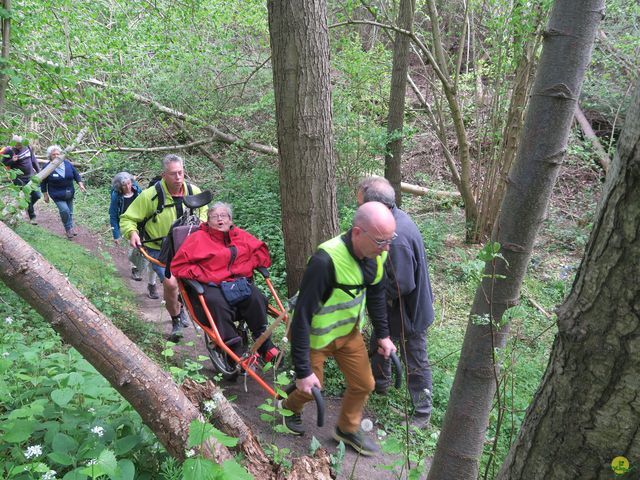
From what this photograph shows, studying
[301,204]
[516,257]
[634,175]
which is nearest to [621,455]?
[634,175]

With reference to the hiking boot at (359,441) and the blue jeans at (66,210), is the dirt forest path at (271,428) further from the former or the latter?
the blue jeans at (66,210)

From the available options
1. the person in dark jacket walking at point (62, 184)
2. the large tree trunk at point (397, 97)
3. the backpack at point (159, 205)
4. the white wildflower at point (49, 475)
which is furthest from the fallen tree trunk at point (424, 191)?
the white wildflower at point (49, 475)

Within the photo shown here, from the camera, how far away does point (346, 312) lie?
11.5 feet

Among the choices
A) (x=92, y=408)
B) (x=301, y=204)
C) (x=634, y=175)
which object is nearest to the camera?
(x=634, y=175)

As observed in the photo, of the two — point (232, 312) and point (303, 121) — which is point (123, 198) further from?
point (303, 121)

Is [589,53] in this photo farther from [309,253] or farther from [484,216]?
[484,216]

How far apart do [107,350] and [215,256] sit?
2.20 m

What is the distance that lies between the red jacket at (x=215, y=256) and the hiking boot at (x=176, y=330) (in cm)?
132

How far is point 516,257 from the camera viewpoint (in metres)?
1.96

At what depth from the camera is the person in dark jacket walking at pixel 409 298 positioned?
13.3 feet

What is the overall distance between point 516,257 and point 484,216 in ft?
25.7

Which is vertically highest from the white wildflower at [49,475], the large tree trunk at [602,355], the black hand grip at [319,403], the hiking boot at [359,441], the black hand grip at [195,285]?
the large tree trunk at [602,355]

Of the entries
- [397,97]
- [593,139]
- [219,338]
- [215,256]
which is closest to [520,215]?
[219,338]

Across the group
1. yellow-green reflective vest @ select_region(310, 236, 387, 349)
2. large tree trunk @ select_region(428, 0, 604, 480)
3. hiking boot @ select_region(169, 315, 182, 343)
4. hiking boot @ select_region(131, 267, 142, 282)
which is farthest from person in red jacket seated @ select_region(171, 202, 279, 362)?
hiking boot @ select_region(131, 267, 142, 282)
